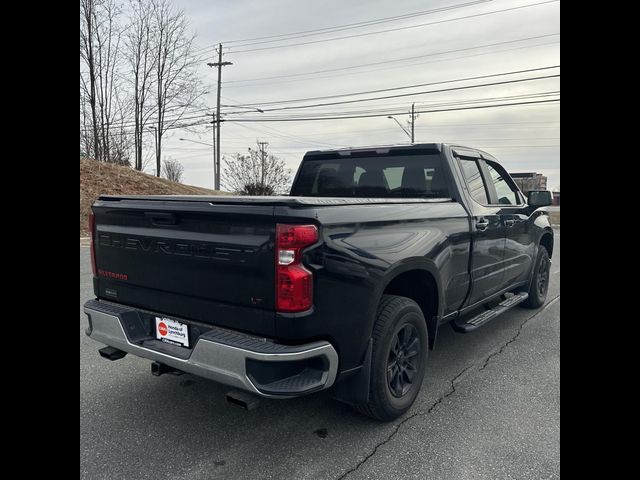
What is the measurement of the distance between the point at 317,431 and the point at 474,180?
2.67 meters

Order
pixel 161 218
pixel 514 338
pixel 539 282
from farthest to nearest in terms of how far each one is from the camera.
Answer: pixel 539 282 < pixel 514 338 < pixel 161 218

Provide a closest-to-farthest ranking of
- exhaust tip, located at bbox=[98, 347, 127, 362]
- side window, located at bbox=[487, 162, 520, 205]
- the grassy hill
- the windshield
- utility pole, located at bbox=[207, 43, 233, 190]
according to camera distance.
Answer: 1. exhaust tip, located at bbox=[98, 347, 127, 362]
2. the windshield
3. side window, located at bbox=[487, 162, 520, 205]
4. the grassy hill
5. utility pole, located at bbox=[207, 43, 233, 190]

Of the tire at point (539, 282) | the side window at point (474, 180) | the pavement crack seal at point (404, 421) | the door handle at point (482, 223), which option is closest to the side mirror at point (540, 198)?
the side window at point (474, 180)

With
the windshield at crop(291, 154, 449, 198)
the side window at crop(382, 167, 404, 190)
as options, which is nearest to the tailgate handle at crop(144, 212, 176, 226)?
the windshield at crop(291, 154, 449, 198)

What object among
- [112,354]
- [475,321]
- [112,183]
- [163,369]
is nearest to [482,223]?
[475,321]

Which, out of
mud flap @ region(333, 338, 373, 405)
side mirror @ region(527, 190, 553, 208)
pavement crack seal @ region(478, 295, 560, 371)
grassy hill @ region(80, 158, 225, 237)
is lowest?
pavement crack seal @ region(478, 295, 560, 371)

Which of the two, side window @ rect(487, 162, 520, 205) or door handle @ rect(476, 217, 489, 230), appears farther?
side window @ rect(487, 162, 520, 205)

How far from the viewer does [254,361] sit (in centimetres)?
237

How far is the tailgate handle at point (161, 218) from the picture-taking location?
9.05 feet

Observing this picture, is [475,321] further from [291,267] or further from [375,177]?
[291,267]

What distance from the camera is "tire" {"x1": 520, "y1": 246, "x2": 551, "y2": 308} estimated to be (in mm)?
5844

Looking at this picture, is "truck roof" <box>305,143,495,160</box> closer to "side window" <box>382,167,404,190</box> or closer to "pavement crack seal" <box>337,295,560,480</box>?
"side window" <box>382,167,404,190</box>

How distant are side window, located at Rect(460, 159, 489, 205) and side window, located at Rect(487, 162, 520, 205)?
0.36m

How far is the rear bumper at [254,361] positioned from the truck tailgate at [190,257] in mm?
107
